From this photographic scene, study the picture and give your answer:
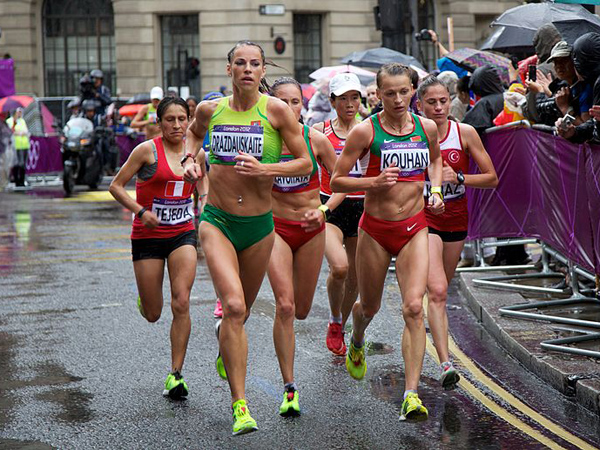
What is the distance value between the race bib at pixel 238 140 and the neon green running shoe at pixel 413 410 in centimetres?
164

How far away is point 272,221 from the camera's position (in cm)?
710

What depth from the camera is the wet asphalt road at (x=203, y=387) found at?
6.50 meters

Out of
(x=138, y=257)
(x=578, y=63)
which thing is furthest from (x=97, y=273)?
(x=578, y=63)

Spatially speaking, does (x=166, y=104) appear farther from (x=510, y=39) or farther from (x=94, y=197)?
(x=94, y=197)

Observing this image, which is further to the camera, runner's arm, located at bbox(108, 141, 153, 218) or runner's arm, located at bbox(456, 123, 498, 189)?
runner's arm, located at bbox(456, 123, 498, 189)

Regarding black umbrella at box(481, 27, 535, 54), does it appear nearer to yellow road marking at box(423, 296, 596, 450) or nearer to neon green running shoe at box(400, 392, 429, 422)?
yellow road marking at box(423, 296, 596, 450)

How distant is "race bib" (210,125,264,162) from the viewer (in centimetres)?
689

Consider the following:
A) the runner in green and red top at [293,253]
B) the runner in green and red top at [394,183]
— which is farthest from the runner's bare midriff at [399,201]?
the runner in green and red top at [293,253]

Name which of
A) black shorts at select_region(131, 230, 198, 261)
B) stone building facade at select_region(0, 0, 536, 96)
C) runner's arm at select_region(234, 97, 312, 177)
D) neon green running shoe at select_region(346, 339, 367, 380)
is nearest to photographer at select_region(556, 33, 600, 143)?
neon green running shoe at select_region(346, 339, 367, 380)

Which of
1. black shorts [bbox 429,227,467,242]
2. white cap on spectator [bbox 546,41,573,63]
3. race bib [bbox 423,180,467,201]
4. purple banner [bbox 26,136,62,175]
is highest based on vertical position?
white cap on spectator [bbox 546,41,573,63]

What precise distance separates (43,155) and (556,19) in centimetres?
2306

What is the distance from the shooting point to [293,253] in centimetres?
761

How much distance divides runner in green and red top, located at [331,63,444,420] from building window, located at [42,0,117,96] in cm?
3424

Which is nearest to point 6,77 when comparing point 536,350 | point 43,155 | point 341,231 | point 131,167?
point 43,155
